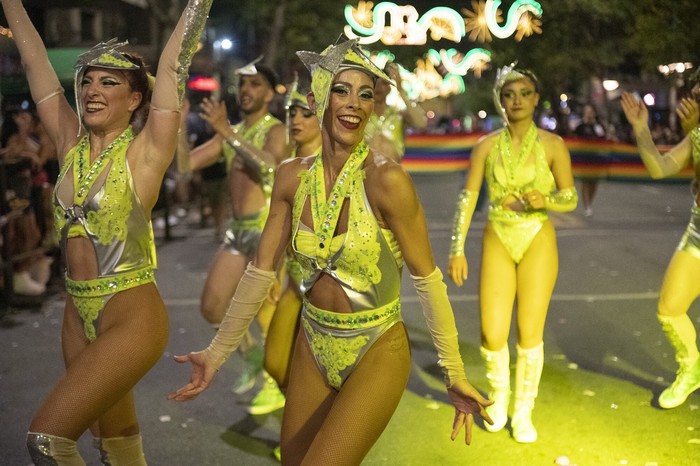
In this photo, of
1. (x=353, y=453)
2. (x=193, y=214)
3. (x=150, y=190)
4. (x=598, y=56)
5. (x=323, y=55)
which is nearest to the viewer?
(x=353, y=453)

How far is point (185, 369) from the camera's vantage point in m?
7.29

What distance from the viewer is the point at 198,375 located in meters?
3.59

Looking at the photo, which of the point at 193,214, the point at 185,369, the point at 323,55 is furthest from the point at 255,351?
the point at 193,214

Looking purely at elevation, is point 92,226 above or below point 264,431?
above

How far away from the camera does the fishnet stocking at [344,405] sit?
317 cm

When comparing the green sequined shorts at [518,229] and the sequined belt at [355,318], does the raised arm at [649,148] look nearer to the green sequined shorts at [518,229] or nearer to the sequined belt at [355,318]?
the green sequined shorts at [518,229]

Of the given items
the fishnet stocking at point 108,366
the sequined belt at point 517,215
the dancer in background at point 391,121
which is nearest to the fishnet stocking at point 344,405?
the fishnet stocking at point 108,366

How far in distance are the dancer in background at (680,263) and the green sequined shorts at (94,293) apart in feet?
11.4

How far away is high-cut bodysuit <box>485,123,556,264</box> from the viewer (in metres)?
5.57

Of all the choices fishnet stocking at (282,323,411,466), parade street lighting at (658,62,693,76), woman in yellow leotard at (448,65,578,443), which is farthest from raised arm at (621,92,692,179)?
parade street lighting at (658,62,693,76)

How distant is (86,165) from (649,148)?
367 cm

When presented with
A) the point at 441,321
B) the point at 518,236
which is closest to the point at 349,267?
the point at 441,321

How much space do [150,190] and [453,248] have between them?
2.43 meters

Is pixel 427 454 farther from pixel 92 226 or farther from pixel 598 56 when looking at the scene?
pixel 598 56
